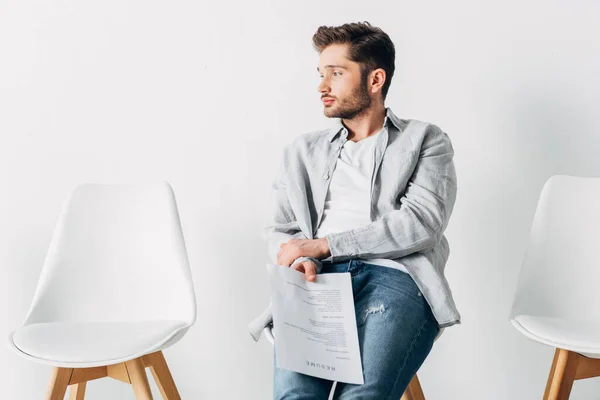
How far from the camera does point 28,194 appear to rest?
2.29 meters

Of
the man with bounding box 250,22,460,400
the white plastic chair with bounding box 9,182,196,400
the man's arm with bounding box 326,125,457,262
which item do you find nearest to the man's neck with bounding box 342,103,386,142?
the man with bounding box 250,22,460,400

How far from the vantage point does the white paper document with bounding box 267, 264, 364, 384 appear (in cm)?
145

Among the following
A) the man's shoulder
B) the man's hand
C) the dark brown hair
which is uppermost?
the dark brown hair

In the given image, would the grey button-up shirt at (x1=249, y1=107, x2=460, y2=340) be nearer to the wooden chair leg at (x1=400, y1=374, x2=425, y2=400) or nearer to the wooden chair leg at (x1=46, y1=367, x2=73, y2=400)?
the wooden chair leg at (x1=400, y1=374, x2=425, y2=400)

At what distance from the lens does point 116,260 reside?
1979 millimetres

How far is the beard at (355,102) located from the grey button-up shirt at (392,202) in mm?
37

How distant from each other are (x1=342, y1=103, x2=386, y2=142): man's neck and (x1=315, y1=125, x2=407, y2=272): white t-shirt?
3 centimetres

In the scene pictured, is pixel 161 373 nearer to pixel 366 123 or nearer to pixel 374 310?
pixel 374 310

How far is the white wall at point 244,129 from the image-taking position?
2.17 m

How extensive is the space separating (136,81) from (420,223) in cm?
113

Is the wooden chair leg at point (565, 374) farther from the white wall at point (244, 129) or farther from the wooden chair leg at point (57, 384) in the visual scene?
the wooden chair leg at point (57, 384)

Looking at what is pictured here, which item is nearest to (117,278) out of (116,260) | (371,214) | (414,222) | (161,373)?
(116,260)

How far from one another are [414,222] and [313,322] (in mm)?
312

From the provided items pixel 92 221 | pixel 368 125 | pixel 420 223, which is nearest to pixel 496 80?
pixel 368 125
